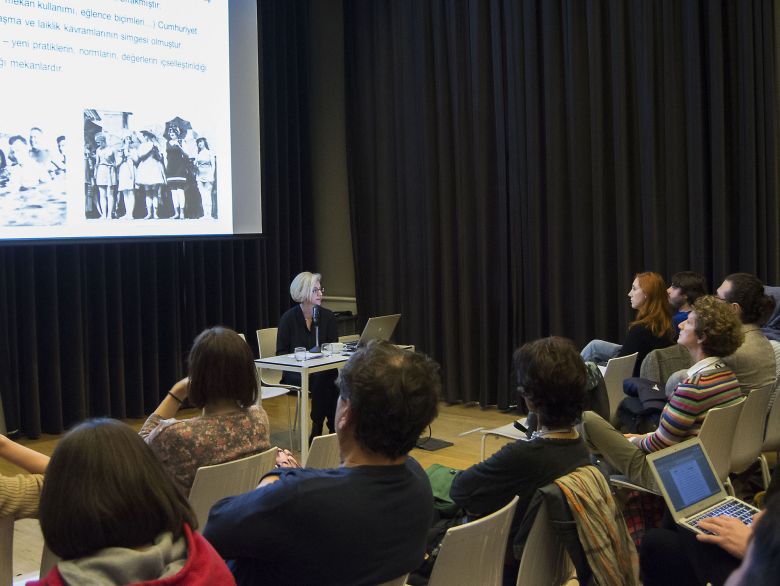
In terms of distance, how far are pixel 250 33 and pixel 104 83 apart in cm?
140

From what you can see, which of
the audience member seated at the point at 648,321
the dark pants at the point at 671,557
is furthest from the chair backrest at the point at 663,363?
the dark pants at the point at 671,557

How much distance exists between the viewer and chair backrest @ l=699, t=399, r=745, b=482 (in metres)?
2.88

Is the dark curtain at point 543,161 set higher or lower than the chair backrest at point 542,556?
higher

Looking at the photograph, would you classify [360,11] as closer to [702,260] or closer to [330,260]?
[330,260]

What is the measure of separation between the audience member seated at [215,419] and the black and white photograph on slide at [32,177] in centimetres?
326

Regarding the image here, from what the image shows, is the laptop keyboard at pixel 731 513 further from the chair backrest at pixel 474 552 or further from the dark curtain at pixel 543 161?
the dark curtain at pixel 543 161

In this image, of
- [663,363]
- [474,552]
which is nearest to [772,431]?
[663,363]

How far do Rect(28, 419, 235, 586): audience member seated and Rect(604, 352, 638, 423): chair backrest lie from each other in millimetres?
3205

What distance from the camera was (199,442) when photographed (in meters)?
2.45

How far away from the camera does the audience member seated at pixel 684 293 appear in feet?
14.9

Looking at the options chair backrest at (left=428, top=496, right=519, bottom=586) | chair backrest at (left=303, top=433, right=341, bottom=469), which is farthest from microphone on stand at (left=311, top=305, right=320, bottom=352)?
chair backrest at (left=428, top=496, right=519, bottom=586)

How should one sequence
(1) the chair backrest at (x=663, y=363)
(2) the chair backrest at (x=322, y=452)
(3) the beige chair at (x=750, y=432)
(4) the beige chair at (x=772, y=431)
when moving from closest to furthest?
1. (2) the chair backrest at (x=322, y=452)
2. (3) the beige chair at (x=750, y=432)
3. (4) the beige chair at (x=772, y=431)
4. (1) the chair backrest at (x=663, y=363)

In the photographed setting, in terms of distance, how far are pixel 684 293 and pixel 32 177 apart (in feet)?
13.6

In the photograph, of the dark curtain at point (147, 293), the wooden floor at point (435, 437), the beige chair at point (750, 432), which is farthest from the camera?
the dark curtain at point (147, 293)
